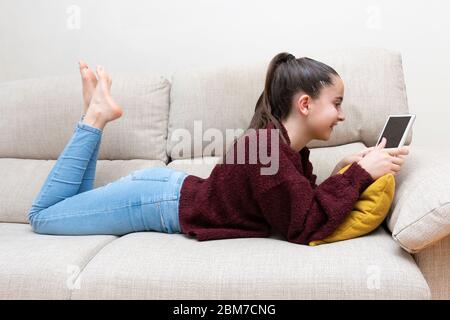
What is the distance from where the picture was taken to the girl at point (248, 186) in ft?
3.99

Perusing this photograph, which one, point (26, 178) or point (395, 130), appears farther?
point (26, 178)

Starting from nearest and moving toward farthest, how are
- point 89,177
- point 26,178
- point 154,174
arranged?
point 154,174 → point 89,177 → point 26,178

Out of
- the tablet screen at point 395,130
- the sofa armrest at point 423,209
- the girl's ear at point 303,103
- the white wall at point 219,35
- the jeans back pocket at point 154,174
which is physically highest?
the white wall at point 219,35

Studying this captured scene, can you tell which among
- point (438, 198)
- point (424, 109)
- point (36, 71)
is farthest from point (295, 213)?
point (36, 71)

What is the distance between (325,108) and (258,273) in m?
0.53

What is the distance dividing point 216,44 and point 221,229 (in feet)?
3.21

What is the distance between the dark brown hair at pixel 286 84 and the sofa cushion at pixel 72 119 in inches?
18.3

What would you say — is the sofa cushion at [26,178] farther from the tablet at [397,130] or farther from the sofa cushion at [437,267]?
the sofa cushion at [437,267]

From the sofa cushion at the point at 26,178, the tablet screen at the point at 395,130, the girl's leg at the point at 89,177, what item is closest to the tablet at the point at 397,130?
the tablet screen at the point at 395,130

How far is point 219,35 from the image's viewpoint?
204 centimetres

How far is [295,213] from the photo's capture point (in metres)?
1.20

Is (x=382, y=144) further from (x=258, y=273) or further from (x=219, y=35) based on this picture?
(x=219, y=35)

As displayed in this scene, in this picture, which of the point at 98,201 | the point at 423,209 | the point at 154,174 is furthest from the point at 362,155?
the point at 98,201
